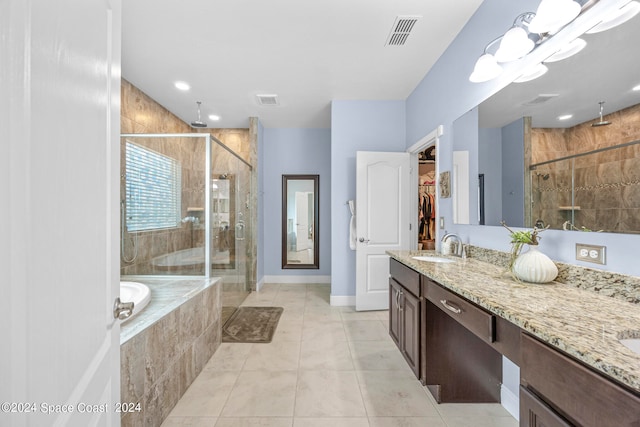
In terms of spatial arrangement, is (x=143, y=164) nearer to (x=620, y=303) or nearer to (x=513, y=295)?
(x=513, y=295)

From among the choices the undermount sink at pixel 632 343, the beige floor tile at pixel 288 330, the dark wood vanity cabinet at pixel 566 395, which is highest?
the undermount sink at pixel 632 343

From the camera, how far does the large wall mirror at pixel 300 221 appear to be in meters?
5.01

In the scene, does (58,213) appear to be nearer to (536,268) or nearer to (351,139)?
(536,268)

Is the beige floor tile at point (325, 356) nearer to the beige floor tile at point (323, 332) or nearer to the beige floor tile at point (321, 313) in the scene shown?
the beige floor tile at point (323, 332)

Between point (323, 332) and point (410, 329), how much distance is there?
120 centimetres

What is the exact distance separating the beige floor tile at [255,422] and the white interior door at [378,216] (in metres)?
1.98

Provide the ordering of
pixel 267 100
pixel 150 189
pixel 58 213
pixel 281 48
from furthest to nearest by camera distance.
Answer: pixel 267 100, pixel 150 189, pixel 281 48, pixel 58 213

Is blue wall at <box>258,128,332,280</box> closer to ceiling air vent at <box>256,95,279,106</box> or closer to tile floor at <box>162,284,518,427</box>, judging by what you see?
ceiling air vent at <box>256,95,279,106</box>

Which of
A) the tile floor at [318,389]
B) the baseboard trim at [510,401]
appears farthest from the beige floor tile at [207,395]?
the baseboard trim at [510,401]

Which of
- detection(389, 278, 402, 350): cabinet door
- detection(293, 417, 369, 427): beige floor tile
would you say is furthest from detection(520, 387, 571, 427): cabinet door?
detection(389, 278, 402, 350): cabinet door

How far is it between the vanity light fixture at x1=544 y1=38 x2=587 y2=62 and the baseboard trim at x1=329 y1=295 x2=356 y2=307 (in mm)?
3139

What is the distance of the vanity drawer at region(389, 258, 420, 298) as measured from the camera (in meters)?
1.88

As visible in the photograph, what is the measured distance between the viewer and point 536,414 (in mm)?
845

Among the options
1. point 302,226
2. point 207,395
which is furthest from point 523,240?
point 302,226
